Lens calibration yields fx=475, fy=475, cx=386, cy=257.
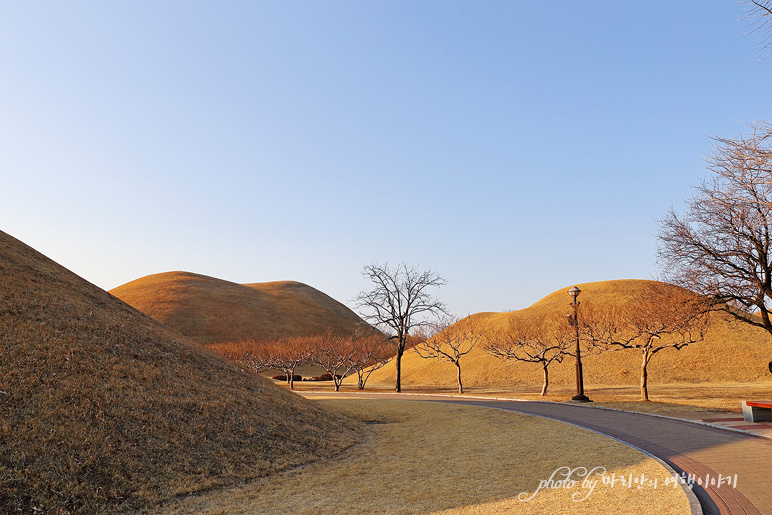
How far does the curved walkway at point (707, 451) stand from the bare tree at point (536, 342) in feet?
41.5

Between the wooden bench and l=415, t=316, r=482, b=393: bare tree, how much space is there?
22.5 m

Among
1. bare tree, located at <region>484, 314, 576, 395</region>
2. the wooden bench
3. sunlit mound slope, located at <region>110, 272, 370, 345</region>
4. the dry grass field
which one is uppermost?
sunlit mound slope, located at <region>110, 272, 370, 345</region>

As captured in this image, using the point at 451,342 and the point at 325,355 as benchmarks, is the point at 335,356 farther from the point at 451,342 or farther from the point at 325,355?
the point at 451,342

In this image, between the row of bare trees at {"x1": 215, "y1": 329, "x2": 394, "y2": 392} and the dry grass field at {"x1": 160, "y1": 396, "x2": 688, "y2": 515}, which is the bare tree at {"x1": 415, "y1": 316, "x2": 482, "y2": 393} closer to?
the row of bare trees at {"x1": 215, "y1": 329, "x2": 394, "y2": 392}

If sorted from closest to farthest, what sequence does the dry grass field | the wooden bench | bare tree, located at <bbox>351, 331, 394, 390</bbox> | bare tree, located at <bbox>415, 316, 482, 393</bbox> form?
the dry grass field → the wooden bench → bare tree, located at <bbox>415, 316, 482, 393</bbox> → bare tree, located at <bbox>351, 331, 394, 390</bbox>

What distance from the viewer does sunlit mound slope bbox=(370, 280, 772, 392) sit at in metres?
42.4

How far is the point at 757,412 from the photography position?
15438mm

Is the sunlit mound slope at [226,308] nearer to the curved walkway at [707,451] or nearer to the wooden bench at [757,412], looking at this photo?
the curved walkway at [707,451]

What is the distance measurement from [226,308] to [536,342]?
9509cm

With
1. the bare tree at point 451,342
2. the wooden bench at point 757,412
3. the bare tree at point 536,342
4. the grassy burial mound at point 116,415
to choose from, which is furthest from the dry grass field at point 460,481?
the bare tree at point 451,342

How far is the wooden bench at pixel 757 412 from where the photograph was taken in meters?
15.4

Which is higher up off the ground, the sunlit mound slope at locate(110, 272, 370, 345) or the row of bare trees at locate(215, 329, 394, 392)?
the sunlit mound slope at locate(110, 272, 370, 345)

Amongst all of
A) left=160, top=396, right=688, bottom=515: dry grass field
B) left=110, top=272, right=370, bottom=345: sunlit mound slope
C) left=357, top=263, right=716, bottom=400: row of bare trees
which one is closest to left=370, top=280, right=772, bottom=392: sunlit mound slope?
left=357, top=263, right=716, bottom=400: row of bare trees

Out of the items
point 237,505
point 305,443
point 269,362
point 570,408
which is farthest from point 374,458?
point 269,362
